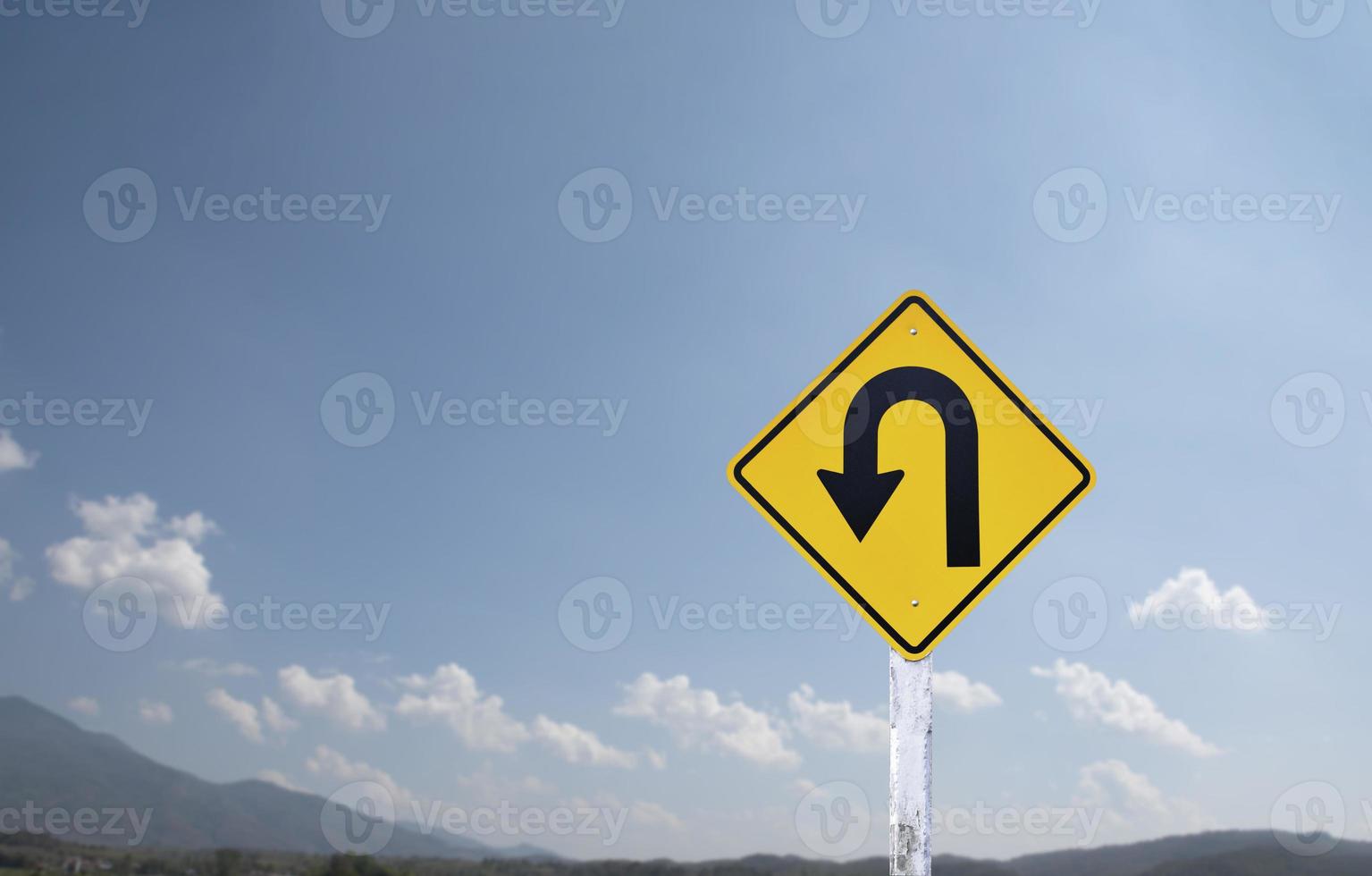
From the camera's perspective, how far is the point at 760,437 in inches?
183

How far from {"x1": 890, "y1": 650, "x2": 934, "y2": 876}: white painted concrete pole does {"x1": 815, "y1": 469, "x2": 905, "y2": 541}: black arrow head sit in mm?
625

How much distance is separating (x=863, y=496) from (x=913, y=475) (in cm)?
25

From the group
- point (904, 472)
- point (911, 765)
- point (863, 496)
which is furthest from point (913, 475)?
point (911, 765)

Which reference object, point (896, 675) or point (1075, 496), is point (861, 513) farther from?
point (1075, 496)

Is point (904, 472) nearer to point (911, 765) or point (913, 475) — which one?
point (913, 475)

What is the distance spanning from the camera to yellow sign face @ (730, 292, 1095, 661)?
14.2ft

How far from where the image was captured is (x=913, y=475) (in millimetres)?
4418

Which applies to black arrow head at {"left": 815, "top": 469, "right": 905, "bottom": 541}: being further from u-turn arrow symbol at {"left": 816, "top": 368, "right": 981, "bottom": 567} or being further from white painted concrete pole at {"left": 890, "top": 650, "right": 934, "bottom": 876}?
white painted concrete pole at {"left": 890, "top": 650, "right": 934, "bottom": 876}

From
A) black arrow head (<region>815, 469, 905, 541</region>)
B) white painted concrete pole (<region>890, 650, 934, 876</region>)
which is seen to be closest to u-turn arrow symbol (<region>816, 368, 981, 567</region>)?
black arrow head (<region>815, 469, 905, 541</region>)

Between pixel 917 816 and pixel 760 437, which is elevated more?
pixel 760 437

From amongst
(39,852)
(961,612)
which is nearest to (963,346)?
(961,612)

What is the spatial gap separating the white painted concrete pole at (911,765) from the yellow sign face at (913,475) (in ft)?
0.41

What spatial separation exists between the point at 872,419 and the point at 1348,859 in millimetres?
107655

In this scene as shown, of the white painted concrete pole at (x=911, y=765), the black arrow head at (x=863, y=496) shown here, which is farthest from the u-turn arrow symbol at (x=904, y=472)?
the white painted concrete pole at (x=911, y=765)
